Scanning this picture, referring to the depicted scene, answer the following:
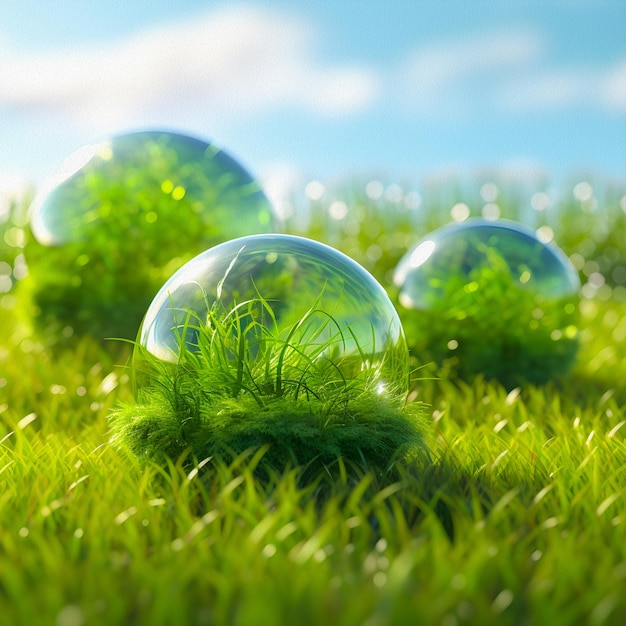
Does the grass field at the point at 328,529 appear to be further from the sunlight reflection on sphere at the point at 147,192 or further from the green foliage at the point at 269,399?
the sunlight reflection on sphere at the point at 147,192

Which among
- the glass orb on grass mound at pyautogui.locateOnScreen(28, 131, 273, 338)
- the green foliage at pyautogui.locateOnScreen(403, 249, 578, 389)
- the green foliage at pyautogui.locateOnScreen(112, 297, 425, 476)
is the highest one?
the glass orb on grass mound at pyautogui.locateOnScreen(28, 131, 273, 338)

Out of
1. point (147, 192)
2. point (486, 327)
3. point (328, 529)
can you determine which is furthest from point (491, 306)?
point (328, 529)

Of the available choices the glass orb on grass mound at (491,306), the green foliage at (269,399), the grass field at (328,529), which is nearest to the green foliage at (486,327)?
the glass orb on grass mound at (491,306)

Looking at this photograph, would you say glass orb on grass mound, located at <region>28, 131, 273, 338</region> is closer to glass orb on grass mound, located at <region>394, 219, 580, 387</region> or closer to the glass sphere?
glass orb on grass mound, located at <region>394, 219, 580, 387</region>

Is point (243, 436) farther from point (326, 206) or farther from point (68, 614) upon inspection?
point (326, 206)

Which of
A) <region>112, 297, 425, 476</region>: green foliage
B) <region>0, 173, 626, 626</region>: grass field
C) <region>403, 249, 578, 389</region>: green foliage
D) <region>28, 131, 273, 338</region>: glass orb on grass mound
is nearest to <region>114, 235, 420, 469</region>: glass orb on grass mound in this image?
<region>112, 297, 425, 476</region>: green foliage

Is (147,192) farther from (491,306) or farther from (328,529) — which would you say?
(328,529)
